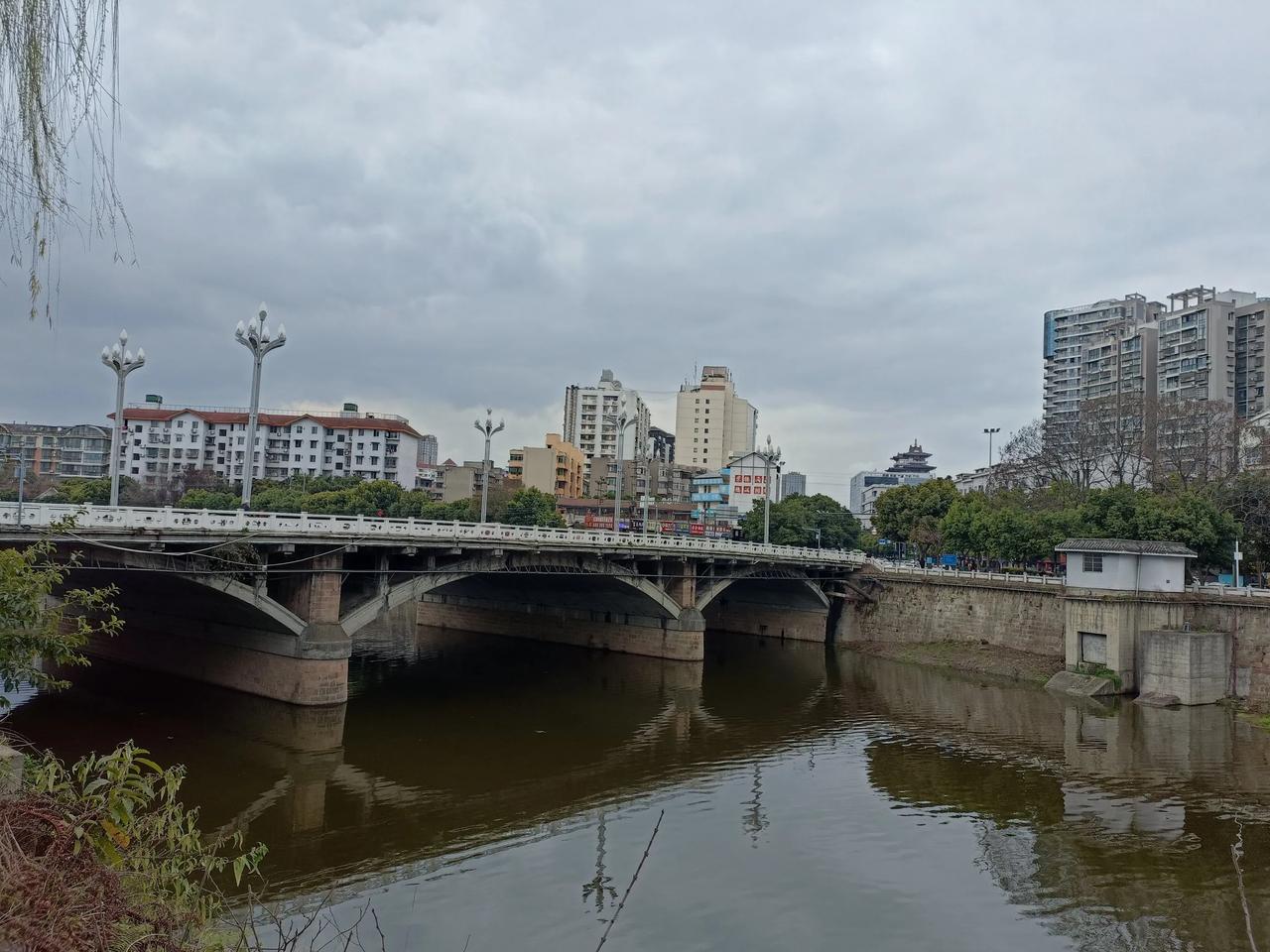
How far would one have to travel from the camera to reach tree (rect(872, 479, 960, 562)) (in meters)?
68.4

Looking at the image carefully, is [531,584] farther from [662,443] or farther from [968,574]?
[662,443]

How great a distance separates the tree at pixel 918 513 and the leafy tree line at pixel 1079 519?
0.08 meters

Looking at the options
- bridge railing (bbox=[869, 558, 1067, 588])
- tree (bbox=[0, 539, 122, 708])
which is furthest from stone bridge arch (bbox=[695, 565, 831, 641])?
tree (bbox=[0, 539, 122, 708])

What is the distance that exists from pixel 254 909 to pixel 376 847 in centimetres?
363

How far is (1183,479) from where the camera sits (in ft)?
181

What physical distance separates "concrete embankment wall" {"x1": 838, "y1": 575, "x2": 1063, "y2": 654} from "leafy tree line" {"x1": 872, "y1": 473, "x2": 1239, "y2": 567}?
5.06 metres

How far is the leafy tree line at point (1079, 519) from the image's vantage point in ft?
144

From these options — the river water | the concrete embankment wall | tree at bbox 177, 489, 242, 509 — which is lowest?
the river water

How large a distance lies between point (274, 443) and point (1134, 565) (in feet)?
322

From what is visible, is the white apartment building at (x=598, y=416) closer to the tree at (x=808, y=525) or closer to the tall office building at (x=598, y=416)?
the tall office building at (x=598, y=416)

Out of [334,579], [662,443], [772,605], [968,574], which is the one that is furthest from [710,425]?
[334,579]

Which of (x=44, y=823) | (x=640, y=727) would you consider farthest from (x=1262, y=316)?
(x=44, y=823)

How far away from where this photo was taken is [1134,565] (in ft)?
130

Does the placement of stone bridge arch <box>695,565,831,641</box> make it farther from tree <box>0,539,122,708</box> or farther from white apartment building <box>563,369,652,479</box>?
white apartment building <box>563,369,652,479</box>
